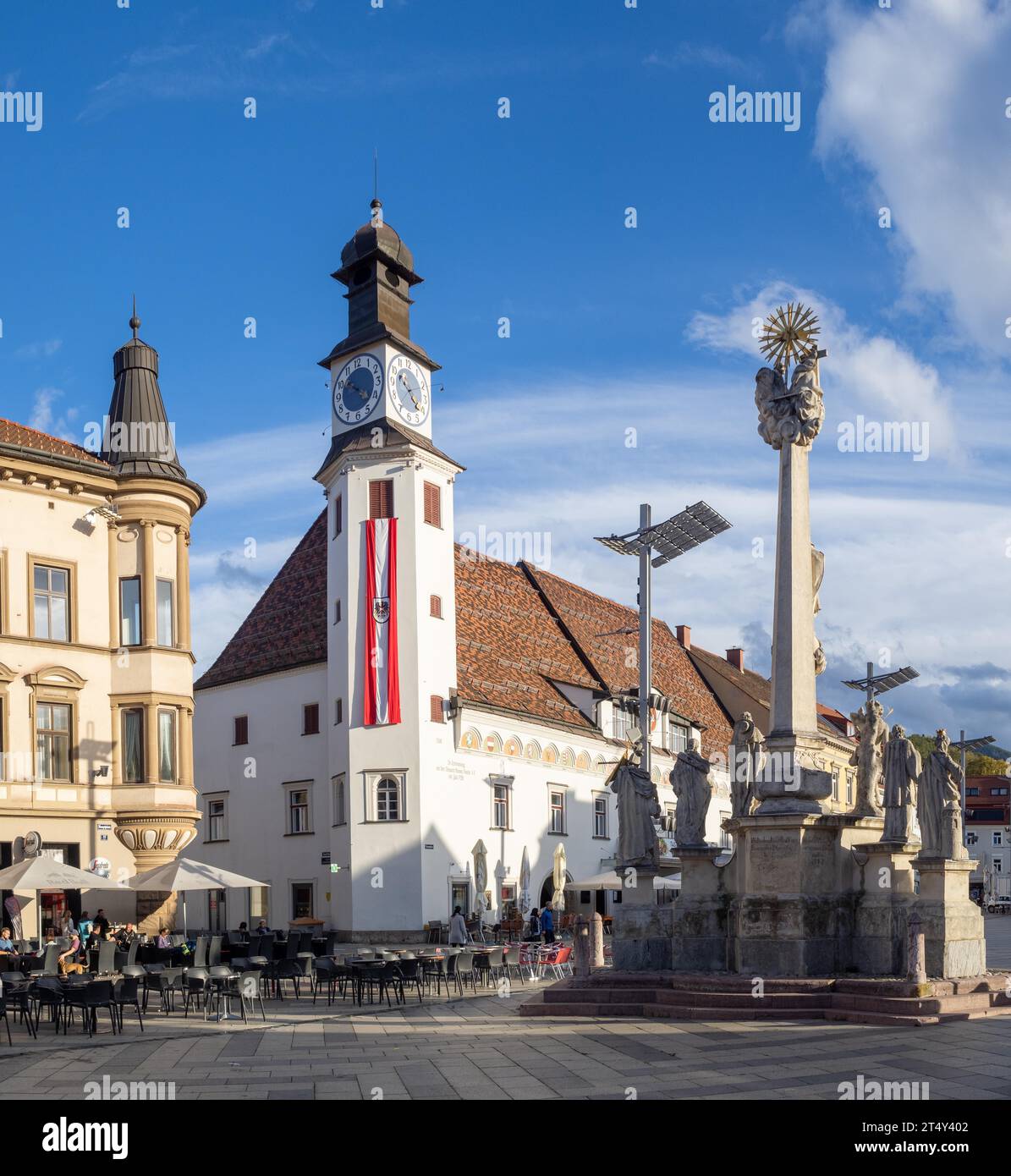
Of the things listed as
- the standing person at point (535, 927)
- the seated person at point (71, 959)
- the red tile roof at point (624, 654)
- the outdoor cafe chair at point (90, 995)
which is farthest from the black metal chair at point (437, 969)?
the red tile roof at point (624, 654)

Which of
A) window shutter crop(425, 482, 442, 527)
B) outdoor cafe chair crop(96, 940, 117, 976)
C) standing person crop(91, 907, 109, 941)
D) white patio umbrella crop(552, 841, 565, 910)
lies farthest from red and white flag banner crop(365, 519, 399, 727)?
outdoor cafe chair crop(96, 940, 117, 976)

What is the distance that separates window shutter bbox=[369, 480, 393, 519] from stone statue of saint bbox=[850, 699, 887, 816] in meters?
24.0

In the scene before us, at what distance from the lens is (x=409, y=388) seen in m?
45.2

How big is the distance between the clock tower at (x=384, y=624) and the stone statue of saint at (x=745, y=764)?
20.4 meters

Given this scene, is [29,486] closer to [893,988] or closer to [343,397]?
[343,397]

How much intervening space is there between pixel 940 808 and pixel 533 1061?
24.4 ft

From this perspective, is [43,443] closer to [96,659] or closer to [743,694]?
[96,659]

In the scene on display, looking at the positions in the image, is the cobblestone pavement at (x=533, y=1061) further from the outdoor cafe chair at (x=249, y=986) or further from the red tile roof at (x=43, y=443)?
the red tile roof at (x=43, y=443)

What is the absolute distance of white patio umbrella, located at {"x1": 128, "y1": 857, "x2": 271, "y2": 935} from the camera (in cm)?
2512

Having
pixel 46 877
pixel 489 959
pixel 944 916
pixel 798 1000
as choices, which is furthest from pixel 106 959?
pixel 944 916

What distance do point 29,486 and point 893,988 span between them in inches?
868

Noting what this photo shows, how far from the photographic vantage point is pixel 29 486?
31.0m

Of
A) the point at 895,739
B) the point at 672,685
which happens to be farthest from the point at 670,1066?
the point at 672,685

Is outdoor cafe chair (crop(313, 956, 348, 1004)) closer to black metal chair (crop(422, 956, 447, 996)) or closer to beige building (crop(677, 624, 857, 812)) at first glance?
black metal chair (crop(422, 956, 447, 996))
